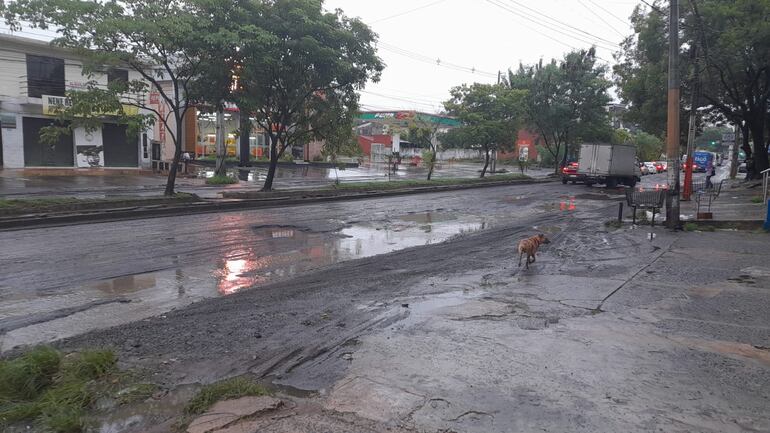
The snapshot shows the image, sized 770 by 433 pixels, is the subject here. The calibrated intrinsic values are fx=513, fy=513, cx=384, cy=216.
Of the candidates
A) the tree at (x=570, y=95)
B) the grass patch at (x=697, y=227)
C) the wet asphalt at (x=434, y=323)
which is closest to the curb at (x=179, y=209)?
the wet asphalt at (x=434, y=323)

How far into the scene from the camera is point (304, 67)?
18531mm

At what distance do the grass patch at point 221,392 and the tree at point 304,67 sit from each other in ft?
46.5

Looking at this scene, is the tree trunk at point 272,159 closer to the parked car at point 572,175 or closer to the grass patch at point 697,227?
the grass patch at point 697,227

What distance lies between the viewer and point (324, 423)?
142 inches

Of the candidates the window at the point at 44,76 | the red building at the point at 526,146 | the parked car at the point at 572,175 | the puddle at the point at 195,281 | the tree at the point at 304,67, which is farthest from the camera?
the red building at the point at 526,146

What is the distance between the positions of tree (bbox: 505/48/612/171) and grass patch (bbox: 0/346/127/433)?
37.2 metres

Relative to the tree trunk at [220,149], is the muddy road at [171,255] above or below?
below

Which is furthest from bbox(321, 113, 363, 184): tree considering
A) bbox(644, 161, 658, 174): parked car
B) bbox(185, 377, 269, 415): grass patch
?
bbox(644, 161, 658, 174): parked car

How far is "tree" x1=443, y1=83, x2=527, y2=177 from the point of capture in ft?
104

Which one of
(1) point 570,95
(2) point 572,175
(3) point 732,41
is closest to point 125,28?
(3) point 732,41

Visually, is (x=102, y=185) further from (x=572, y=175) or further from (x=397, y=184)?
(x=572, y=175)

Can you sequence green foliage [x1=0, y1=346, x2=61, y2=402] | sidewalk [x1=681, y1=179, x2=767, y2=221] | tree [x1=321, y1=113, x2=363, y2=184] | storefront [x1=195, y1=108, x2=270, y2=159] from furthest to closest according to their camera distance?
storefront [x1=195, y1=108, x2=270, y2=159] → tree [x1=321, y1=113, x2=363, y2=184] → sidewalk [x1=681, y1=179, x2=767, y2=221] → green foliage [x1=0, y1=346, x2=61, y2=402]

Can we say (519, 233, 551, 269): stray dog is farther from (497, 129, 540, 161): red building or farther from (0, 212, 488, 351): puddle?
(497, 129, 540, 161): red building

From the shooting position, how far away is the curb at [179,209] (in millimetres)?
12570
